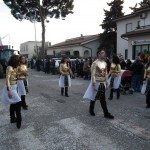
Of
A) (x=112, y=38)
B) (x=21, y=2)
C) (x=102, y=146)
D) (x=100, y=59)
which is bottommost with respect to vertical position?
(x=102, y=146)

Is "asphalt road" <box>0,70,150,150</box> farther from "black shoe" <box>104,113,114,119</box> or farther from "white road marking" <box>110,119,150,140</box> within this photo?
"black shoe" <box>104,113,114,119</box>

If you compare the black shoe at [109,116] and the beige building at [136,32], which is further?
the beige building at [136,32]

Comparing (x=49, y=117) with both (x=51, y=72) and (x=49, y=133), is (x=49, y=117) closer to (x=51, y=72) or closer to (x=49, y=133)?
(x=49, y=133)

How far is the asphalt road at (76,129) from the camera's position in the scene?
17.8ft

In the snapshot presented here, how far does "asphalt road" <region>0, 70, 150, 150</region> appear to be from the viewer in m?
5.42

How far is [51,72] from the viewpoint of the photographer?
2786 centimetres

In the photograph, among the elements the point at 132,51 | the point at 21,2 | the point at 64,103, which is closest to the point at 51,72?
the point at 132,51

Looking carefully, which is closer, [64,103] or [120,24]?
[64,103]

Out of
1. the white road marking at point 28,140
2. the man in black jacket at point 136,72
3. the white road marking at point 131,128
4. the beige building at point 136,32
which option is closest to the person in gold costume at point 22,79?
the white road marking at point 28,140

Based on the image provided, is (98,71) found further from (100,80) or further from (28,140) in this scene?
(28,140)

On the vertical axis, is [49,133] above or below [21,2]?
below

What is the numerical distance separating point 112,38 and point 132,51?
48.9ft

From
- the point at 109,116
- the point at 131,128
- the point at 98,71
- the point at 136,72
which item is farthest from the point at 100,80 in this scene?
the point at 136,72

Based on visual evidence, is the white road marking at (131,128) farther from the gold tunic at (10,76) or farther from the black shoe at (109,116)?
the gold tunic at (10,76)
